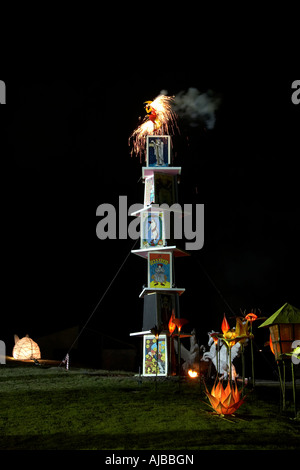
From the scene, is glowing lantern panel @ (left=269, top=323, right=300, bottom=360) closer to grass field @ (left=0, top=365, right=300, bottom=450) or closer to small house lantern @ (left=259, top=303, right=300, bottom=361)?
small house lantern @ (left=259, top=303, right=300, bottom=361)

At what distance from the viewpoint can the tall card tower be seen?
20922 millimetres

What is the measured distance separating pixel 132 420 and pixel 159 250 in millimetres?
11197

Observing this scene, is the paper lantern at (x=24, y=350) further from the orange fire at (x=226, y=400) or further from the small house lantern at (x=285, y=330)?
the small house lantern at (x=285, y=330)

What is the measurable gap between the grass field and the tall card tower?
4.14 m

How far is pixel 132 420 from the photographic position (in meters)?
11.3

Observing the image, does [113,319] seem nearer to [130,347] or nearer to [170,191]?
[130,347]

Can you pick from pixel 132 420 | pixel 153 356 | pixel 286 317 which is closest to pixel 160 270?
pixel 153 356

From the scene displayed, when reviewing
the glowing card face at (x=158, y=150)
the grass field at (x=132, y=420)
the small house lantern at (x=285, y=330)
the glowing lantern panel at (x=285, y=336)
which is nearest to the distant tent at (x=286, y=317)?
the small house lantern at (x=285, y=330)

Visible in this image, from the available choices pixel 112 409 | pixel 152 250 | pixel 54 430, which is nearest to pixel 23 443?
pixel 54 430

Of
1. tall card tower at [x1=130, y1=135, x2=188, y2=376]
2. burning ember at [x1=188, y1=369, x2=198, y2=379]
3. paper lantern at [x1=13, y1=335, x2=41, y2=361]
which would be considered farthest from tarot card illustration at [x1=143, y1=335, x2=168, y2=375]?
paper lantern at [x1=13, y1=335, x2=41, y2=361]

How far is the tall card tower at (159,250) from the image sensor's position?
2092 centimetres

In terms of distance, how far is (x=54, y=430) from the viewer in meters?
10.7

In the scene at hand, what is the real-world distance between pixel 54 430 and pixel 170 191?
45.2 ft

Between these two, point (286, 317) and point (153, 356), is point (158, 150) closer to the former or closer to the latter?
point (153, 356)
